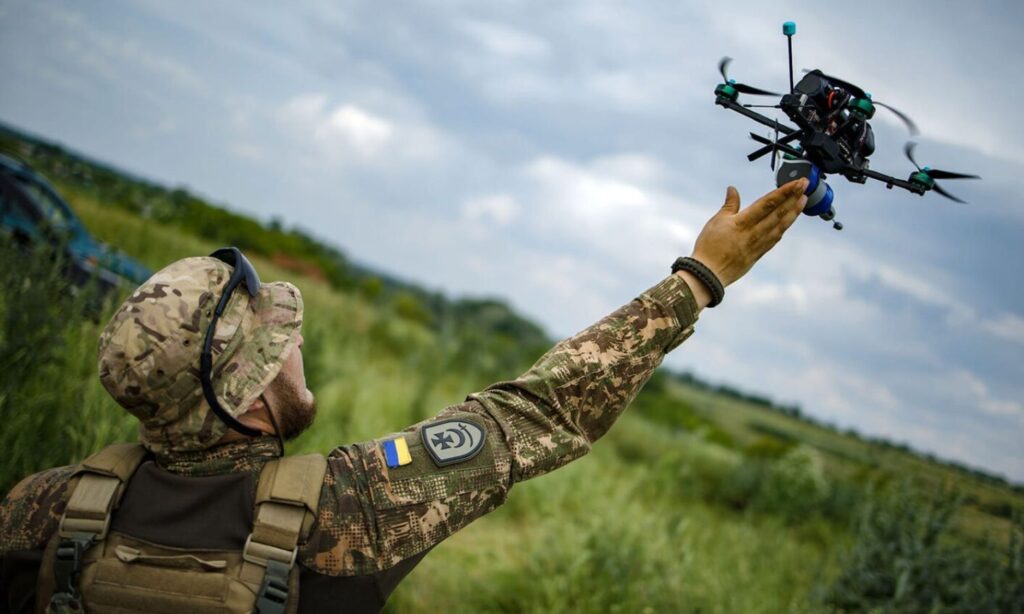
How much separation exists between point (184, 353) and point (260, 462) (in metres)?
0.35

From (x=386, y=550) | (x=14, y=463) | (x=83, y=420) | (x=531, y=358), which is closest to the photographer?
(x=386, y=550)

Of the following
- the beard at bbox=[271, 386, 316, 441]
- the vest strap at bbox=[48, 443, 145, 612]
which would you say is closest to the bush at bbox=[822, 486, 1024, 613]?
the beard at bbox=[271, 386, 316, 441]

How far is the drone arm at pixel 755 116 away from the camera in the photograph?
1979 millimetres

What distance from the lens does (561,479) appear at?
25.7ft

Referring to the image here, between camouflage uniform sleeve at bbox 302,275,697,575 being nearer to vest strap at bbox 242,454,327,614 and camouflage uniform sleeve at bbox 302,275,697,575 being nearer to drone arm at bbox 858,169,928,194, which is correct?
vest strap at bbox 242,454,327,614

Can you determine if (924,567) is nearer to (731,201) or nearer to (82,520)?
(731,201)

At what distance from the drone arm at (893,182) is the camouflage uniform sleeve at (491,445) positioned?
0.64 metres

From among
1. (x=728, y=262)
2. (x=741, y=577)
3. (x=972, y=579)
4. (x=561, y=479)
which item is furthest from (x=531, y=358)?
(x=728, y=262)

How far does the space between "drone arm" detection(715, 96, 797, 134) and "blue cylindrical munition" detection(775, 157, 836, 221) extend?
0.35 feet

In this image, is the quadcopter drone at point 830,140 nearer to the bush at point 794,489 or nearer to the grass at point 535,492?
the grass at point 535,492

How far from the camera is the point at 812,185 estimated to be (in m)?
1.85

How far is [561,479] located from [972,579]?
405 centimetres

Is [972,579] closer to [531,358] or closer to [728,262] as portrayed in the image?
[728,262]

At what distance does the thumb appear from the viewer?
1.92 metres
